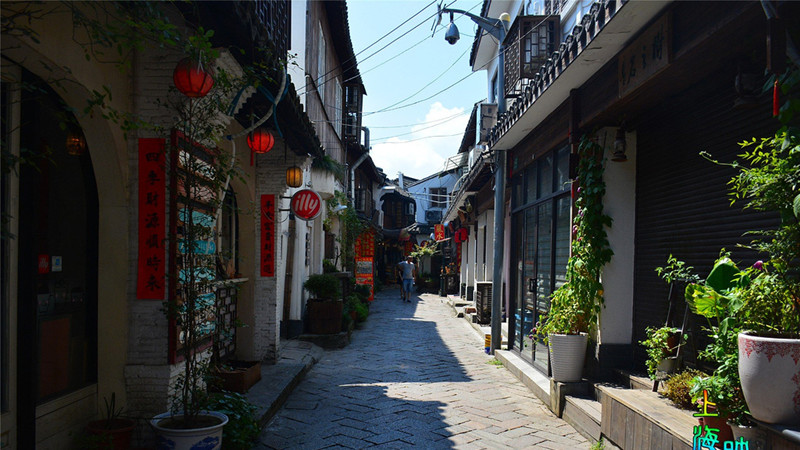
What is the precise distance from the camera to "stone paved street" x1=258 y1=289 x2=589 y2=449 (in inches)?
212

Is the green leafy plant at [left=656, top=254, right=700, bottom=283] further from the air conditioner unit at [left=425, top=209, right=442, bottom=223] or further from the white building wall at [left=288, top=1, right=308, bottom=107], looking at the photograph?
the air conditioner unit at [left=425, top=209, right=442, bottom=223]

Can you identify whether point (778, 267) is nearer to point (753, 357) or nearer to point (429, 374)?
point (753, 357)

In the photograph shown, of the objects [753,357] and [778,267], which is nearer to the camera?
[753,357]

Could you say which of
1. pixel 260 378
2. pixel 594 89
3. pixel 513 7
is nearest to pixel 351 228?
pixel 513 7

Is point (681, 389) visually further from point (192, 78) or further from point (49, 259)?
point (49, 259)

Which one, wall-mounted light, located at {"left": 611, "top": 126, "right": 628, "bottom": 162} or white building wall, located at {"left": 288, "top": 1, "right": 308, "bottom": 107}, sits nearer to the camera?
wall-mounted light, located at {"left": 611, "top": 126, "right": 628, "bottom": 162}

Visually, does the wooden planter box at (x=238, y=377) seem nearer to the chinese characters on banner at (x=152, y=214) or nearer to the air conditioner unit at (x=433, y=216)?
the chinese characters on banner at (x=152, y=214)

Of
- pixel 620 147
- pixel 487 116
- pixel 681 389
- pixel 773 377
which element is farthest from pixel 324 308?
pixel 773 377

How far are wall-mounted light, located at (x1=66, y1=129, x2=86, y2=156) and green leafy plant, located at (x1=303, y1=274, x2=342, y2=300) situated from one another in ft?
25.1

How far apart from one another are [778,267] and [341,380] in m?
6.11

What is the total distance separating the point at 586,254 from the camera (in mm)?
6102

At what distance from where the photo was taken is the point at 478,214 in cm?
1733

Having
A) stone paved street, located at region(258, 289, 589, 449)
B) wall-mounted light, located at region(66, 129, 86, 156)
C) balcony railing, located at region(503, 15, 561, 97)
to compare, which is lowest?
stone paved street, located at region(258, 289, 589, 449)

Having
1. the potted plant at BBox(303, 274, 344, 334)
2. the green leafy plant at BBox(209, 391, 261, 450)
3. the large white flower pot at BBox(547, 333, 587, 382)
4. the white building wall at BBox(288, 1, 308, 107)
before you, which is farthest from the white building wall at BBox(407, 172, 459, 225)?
the green leafy plant at BBox(209, 391, 261, 450)
